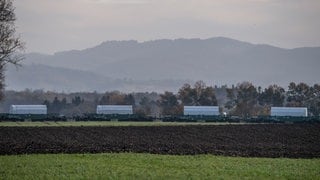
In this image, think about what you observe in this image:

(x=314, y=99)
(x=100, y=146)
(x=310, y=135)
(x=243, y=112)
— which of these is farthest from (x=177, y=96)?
(x=100, y=146)

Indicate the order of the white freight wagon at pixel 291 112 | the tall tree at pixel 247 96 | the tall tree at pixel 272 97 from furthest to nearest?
the tall tree at pixel 272 97, the tall tree at pixel 247 96, the white freight wagon at pixel 291 112

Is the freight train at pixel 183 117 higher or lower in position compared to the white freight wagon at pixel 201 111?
lower

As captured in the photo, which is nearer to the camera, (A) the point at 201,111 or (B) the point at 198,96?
(A) the point at 201,111

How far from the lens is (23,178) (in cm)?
2700

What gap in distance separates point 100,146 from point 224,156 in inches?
446

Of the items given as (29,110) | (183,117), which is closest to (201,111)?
(183,117)

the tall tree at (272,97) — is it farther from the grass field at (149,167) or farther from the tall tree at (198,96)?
the grass field at (149,167)

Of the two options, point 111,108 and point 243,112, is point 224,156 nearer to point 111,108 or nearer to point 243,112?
point 111,108

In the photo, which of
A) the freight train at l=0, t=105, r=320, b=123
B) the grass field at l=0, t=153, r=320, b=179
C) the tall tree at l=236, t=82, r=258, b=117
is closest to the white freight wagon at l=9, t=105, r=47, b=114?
the freight train at l=0, t=105, r=320, b=123

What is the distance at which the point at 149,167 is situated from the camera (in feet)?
106

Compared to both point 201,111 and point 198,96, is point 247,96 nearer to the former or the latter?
point 198,96

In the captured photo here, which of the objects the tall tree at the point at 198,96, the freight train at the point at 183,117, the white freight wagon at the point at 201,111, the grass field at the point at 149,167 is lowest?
the grass field at the point at 149,167

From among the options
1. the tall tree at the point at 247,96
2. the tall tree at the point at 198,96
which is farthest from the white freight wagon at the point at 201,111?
the tall tree at the point at 247,96

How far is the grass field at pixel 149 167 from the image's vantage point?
2888cm
